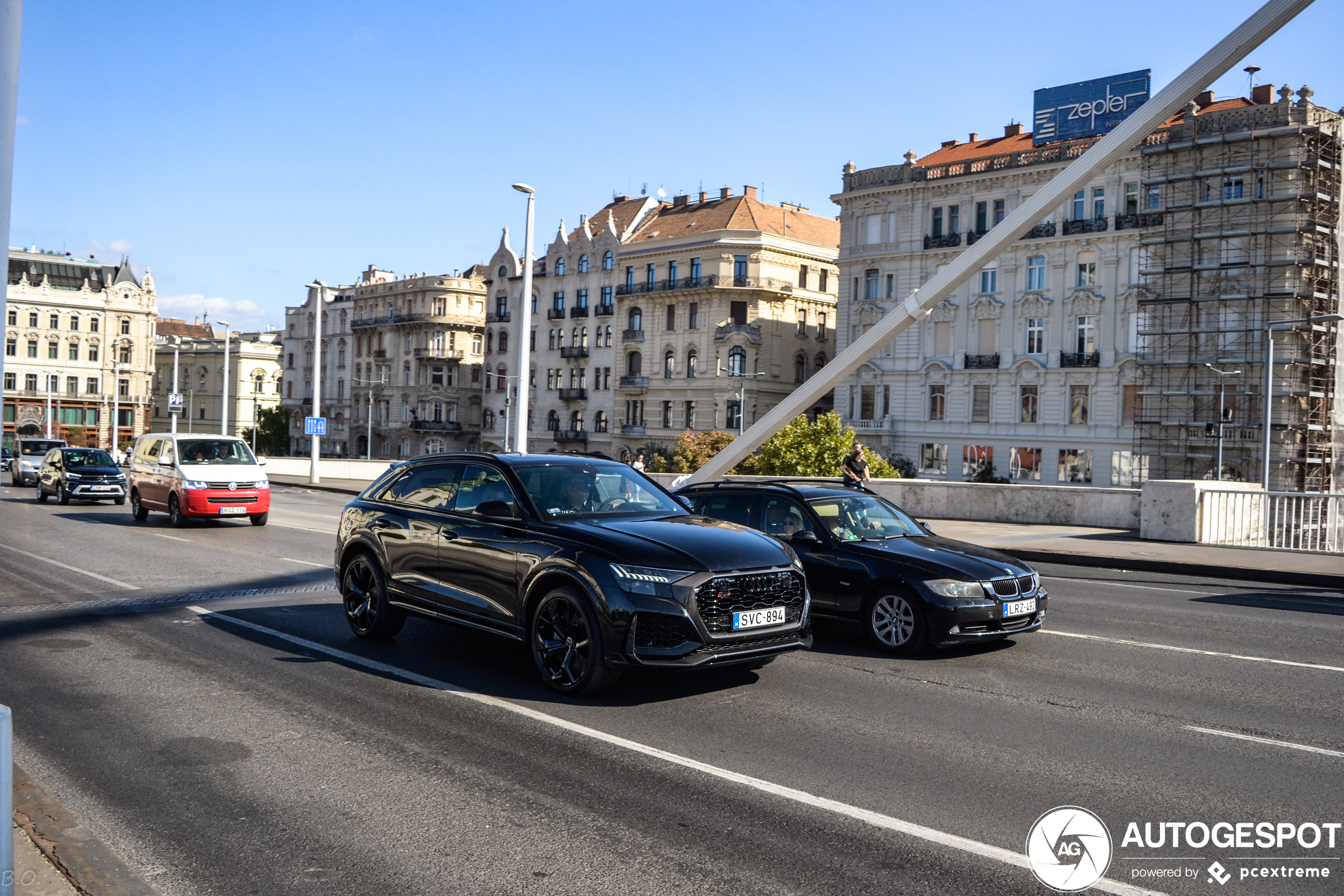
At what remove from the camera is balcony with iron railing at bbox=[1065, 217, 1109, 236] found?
5528cm

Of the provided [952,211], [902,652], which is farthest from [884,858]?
[952,211]

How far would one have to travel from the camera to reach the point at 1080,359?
182 ft

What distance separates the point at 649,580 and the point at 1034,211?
670 inches

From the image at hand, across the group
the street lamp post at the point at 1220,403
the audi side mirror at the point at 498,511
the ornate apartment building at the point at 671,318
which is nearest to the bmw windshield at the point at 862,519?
the audi side mirror at the point at 498,511

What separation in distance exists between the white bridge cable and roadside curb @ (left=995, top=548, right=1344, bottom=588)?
5586mm

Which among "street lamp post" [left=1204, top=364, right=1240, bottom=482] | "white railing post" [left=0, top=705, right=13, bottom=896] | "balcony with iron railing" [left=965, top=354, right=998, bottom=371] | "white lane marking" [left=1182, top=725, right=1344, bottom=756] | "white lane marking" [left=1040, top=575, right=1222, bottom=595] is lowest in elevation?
"white lane marking" [left=1040, top=575, right=1222, bottom=595]

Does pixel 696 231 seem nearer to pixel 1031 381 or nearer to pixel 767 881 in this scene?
pixel 1031 381

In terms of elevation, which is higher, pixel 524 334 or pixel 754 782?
pixel 524 334

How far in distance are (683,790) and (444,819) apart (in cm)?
123

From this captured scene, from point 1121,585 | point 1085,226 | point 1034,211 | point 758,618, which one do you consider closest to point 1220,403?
point 1085,226

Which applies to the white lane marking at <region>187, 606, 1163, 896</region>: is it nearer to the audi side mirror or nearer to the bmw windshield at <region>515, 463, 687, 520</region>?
the audi side mirror

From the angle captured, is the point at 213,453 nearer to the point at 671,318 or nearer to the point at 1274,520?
the point at 1274,520

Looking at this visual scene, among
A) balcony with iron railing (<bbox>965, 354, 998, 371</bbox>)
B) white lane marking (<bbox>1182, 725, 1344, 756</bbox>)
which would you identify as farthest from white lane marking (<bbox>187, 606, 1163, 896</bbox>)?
balcony with iron railing (<bbox>965, 354, 998, 371</bbox>)

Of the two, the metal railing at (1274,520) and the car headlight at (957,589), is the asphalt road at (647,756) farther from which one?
the metal railing at (1274,520)
